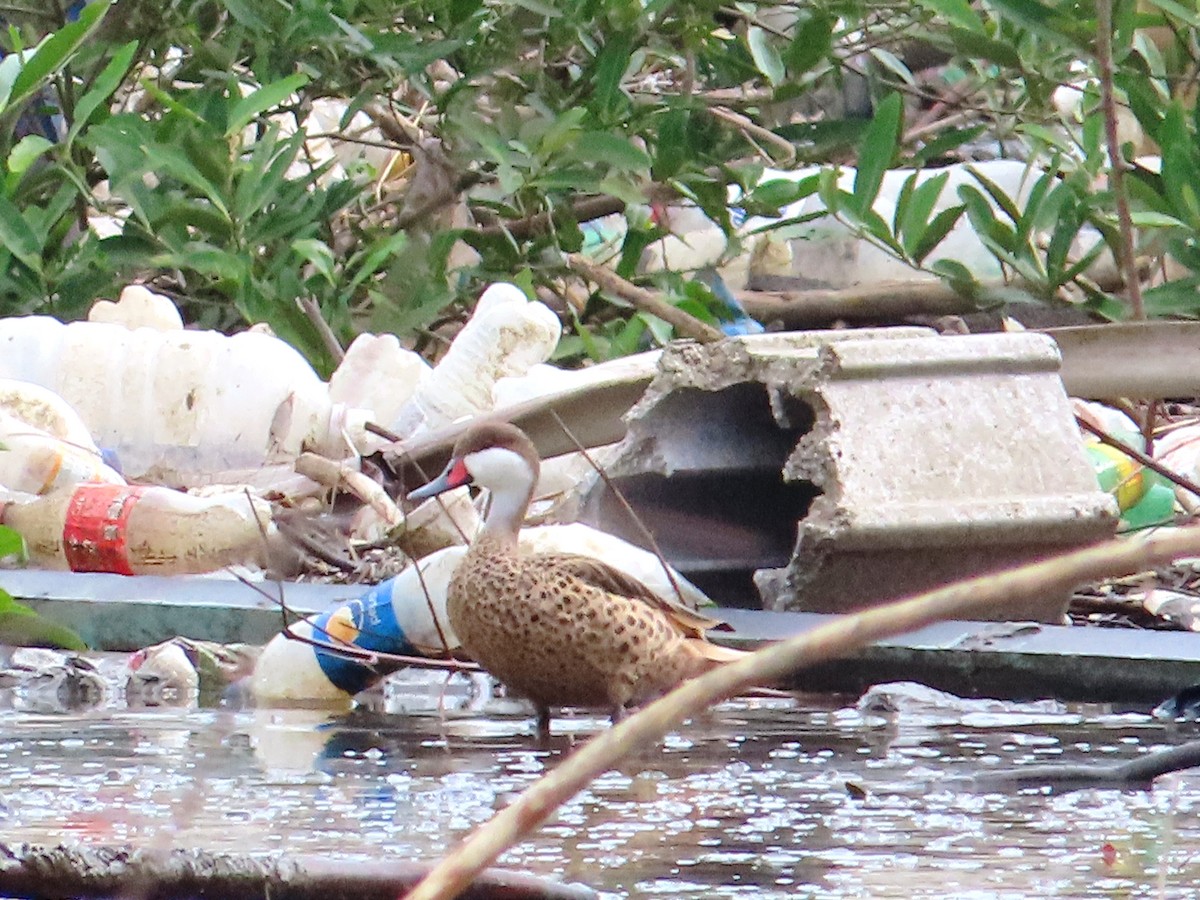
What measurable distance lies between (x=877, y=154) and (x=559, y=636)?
201 cm

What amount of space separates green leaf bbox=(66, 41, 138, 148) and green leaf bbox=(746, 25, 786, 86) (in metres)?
1.59

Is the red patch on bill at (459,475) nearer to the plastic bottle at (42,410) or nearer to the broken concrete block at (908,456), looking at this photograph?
the broken concrete block at (908,456)

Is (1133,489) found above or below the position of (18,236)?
below

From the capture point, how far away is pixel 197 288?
657 centimetres

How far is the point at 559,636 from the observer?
12.1ft

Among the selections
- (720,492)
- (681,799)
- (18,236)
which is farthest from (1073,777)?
(18,236)

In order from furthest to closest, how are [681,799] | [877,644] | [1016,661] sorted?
[877,644]
[1016,661]
[681,799]

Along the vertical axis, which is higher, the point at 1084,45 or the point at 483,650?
the point at 1084,45

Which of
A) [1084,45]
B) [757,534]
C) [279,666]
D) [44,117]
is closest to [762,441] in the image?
[757,534]

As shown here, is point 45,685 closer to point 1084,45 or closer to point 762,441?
point 762,441

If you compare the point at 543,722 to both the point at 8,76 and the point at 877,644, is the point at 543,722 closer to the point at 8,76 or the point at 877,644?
the point at 877,644

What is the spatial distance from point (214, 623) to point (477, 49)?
225cm

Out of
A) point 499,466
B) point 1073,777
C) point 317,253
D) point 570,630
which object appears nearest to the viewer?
point 1073,777

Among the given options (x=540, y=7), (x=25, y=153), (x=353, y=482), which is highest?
(x=540, y=7)
